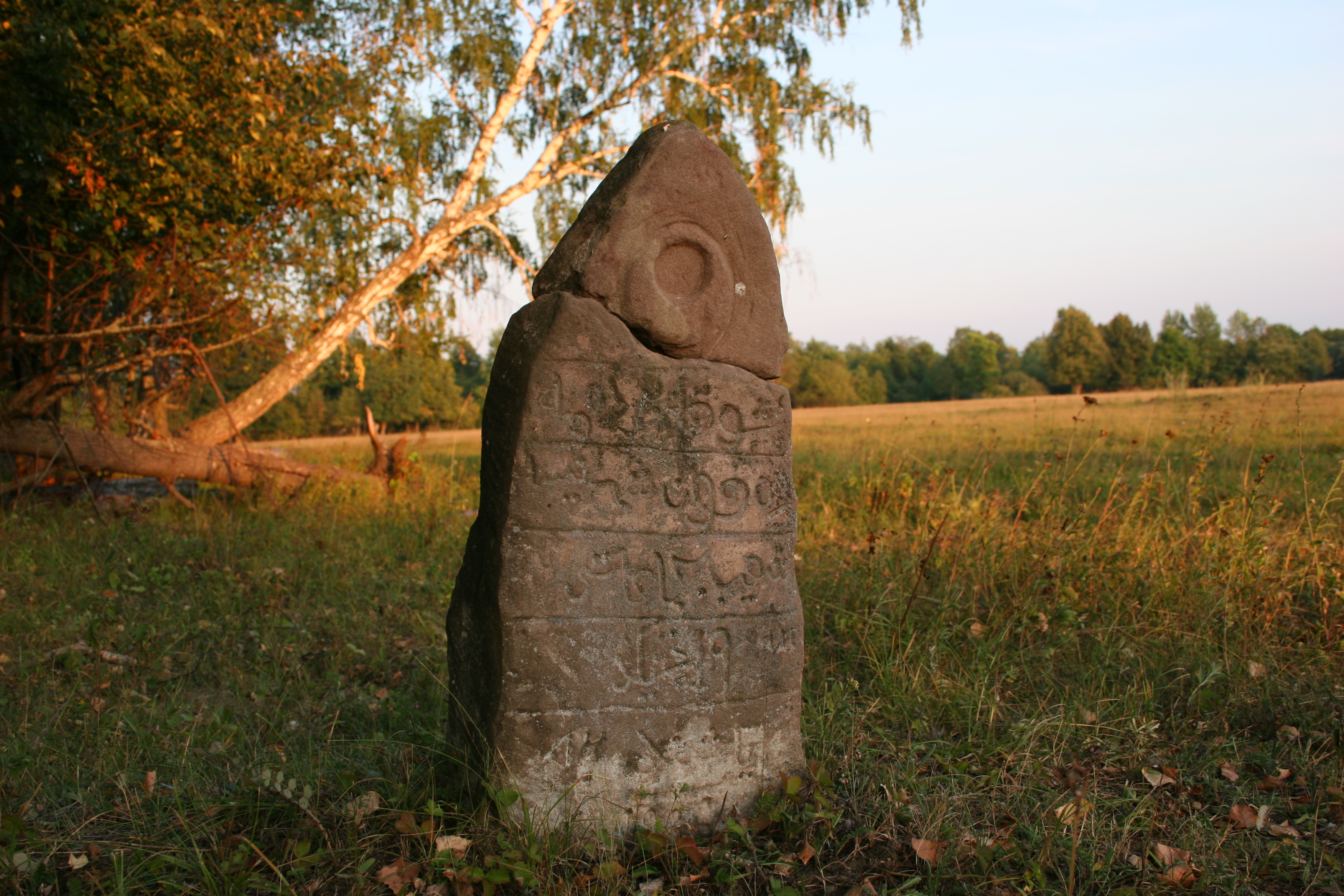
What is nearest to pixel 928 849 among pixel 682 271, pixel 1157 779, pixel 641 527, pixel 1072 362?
pixel 1157 779

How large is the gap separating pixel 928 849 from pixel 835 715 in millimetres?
824

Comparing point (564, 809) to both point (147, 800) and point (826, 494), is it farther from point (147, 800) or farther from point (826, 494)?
point (826, 494)

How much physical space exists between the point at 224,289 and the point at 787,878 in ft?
23.2

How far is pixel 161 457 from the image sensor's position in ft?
23.6

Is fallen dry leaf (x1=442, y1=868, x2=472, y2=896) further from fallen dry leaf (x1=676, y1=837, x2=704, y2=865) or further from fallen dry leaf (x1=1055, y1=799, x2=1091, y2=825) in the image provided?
fallen dry leaf (x1=1055, y1=799, x2=1091, y2=825)

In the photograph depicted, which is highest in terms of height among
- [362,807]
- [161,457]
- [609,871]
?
[161,457]

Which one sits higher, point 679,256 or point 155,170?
point 155,170

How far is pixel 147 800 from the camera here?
2.42m

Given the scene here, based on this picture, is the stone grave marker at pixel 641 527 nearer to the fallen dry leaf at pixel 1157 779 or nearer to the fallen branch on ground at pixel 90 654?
the fallen dry leaf at pixel 1157 779

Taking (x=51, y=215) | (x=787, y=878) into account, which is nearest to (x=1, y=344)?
(x=51, y=215)

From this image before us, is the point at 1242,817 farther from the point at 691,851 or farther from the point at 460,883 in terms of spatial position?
the point at 460,883

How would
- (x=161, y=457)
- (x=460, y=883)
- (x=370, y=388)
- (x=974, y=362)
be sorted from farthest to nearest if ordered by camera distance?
(x=974, y=362) → (x=370, y=388) → (x=161, y=457) → (x=460, y=883)

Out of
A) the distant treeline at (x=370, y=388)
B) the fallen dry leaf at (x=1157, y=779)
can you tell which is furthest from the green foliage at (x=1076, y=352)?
the fallen dry leaf at (x=1157, y=779)

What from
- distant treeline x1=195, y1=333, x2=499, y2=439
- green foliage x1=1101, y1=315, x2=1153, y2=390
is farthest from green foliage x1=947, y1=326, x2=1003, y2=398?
distant treeline x1=195, y1=333, x2=499, y2=439
